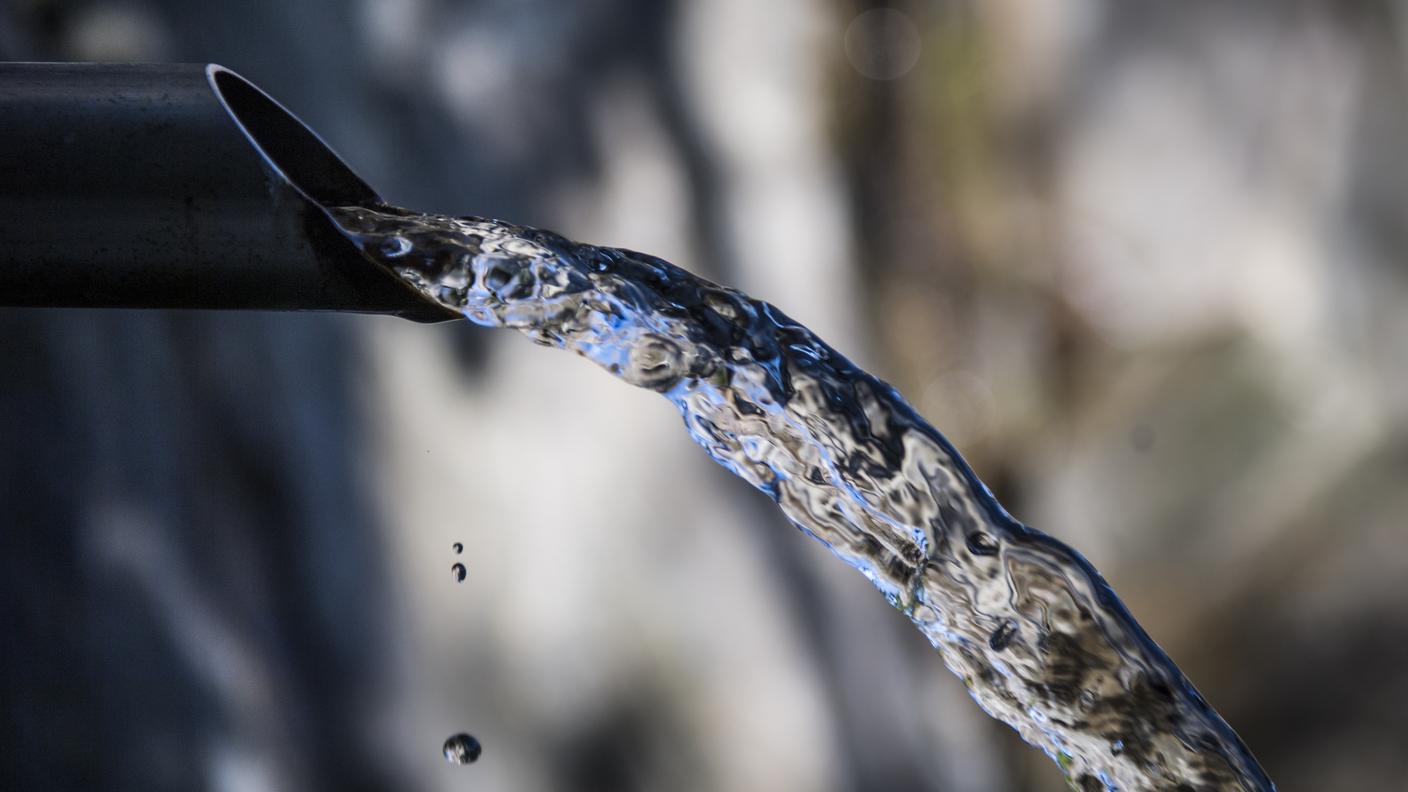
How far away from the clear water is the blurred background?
24cm

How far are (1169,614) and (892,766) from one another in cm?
21

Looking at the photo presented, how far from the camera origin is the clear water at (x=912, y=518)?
0.31 metres

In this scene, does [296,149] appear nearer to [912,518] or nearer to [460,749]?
[912,518]

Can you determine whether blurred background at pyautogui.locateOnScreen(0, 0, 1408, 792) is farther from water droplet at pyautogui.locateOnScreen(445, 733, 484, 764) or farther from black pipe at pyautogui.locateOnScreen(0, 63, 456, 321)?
black pipe at pyautogui.locateOnScreen(0, 63, 456, 321)

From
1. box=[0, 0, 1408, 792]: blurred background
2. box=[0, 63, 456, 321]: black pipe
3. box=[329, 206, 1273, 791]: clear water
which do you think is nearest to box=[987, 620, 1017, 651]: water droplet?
box=[329, 206, 1273, 791]: clear water

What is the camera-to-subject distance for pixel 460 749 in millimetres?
581

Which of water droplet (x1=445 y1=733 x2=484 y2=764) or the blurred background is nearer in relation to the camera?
the blurred background

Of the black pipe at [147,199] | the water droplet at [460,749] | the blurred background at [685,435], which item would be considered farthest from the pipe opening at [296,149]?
the water droplet at [460,749]

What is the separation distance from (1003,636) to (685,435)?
0.36m

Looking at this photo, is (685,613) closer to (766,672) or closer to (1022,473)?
(766,672)

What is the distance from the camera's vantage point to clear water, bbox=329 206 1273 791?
313 millimetres

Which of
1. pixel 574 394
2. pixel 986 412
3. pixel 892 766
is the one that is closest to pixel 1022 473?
pixel 986 412

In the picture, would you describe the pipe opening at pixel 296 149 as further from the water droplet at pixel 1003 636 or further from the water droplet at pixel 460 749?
the water droplet at pixel 460 749

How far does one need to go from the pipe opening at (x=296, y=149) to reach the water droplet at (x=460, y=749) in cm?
36
